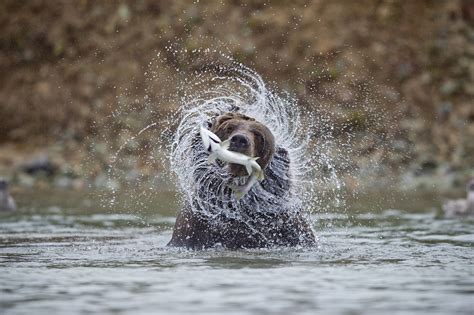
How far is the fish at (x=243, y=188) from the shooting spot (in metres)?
9.69

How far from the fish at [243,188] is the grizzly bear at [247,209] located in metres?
0.14

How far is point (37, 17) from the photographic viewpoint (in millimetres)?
25375

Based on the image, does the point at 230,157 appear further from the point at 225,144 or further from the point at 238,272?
the point at 238,272

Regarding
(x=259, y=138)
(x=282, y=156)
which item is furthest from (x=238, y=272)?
(x=282, y=156)

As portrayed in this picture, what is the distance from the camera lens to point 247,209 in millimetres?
10086

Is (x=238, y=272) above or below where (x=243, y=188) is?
below

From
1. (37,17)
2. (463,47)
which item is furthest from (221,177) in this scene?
(37,17)

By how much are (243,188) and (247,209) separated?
0.34m

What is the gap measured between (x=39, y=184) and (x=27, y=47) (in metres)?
5.56

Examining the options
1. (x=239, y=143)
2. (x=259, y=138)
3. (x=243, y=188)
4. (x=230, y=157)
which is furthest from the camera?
(x=259, y=138)

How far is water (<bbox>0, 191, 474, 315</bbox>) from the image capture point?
23.5 feet

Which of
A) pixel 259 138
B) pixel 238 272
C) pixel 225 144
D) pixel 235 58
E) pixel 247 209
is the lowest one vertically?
pixel 238 272

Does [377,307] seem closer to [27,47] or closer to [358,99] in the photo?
[358,99]

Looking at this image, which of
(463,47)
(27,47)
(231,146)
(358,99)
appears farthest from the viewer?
(27,47)
